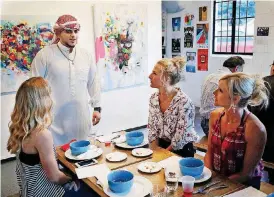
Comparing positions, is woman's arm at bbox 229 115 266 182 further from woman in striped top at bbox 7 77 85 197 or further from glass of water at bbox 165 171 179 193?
woman in striped top at bbox 7 77 85 197

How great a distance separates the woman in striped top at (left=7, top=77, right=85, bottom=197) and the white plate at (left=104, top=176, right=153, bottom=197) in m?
0.39

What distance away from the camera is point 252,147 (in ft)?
5.32

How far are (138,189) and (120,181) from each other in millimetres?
100

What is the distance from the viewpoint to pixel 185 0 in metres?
6.19

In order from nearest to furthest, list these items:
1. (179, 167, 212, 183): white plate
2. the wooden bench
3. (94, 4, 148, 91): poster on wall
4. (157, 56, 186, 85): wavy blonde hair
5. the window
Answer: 1. (179, 167, 212, 183): white plate
2. (157, 56, 186, 85): wavy blonde hair
3. the wooden bench
4. (94, 4, 148, 91): poster on wall
5. the window

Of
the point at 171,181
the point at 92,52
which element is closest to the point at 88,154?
the point at 171,181

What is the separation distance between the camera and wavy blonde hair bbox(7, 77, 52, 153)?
162cm

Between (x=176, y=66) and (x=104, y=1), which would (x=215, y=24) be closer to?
(x=104, y=1)

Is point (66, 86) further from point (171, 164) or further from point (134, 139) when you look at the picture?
point (171, 164)

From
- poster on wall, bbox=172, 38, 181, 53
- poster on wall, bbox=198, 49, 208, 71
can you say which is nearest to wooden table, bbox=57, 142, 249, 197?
poster on wall, bbox=198, 49, 208, 71

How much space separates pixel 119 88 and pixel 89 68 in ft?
5.90

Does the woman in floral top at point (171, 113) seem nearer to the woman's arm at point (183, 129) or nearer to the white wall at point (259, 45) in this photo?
the woman's arm at point (183, 129)

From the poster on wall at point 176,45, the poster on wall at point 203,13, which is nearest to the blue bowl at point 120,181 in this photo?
the poster on wall at point 203,13

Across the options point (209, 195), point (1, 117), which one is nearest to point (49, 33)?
point (1, 117)
